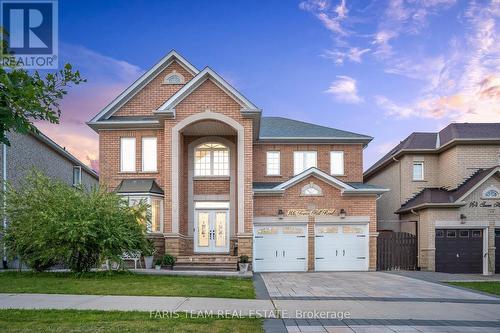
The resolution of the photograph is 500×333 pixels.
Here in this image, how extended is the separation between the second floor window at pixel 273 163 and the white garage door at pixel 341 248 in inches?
156

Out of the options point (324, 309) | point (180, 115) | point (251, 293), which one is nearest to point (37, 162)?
point (180, 115)

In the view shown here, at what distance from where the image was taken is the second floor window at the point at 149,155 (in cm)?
2164

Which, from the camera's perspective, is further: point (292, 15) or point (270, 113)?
point (270, 113)

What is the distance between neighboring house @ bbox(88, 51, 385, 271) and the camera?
19.9 m

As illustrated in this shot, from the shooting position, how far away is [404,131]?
29656 millimetres

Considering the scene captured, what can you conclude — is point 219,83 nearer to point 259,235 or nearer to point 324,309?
point 259,235

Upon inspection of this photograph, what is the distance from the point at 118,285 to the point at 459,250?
16.9m

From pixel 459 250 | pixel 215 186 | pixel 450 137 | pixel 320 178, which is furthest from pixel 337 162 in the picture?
pixel 459 250

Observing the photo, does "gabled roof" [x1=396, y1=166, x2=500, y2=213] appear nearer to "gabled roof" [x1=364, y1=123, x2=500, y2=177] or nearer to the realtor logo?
"gabled roof" [x1=364, y1=123, x2=500, y2=177]

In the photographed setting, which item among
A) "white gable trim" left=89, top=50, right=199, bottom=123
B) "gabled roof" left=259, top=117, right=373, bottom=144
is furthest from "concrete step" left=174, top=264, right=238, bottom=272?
"white gable trim" left=89, top=50, right=199, bottom=123

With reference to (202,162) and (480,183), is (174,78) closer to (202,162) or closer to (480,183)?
(202,162)

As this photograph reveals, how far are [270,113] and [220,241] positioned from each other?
395 inches

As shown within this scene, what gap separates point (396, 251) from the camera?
22125 mm

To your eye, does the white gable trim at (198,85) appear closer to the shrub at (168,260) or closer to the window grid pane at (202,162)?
the window grid pane at (202,162)
